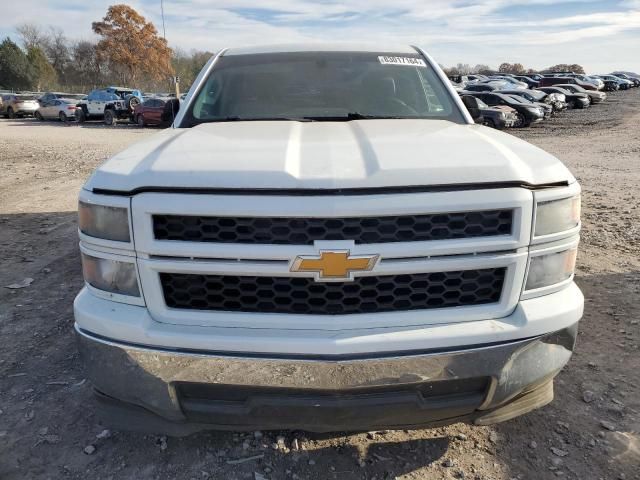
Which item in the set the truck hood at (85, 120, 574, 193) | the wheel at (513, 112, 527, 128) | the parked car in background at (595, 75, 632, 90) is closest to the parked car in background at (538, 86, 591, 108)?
the wheel at (513, 112, 527, 128)

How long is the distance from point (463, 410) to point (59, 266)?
4.25m

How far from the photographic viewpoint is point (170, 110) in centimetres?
409

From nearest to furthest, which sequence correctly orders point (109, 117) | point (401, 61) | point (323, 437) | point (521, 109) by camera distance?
1. point (323, 437)
2. point (401, 61)
3. point (521, 109)
4. point (109, 117)

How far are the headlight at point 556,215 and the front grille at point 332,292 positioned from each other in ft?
0.74

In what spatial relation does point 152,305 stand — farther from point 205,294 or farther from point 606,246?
point 606,246

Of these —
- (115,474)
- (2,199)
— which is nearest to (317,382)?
(115,474)

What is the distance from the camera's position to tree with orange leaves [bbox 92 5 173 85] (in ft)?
182

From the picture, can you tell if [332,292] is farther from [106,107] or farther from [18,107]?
[18,107]

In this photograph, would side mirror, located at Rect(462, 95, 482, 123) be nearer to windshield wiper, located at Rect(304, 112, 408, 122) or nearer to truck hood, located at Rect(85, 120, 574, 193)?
windshield wiper, located at Rect(304, 112, 408, 122)

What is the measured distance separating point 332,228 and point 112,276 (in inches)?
35.0

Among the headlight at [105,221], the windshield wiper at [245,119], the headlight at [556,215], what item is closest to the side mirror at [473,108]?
the windshield wiper at [245,119]

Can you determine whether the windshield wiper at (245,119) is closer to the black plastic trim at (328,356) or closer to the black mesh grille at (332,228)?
the black mesh grille at (332,228)

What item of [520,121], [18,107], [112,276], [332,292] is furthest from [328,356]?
[18,107]

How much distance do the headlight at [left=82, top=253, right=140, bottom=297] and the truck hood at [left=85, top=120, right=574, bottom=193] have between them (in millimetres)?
287
